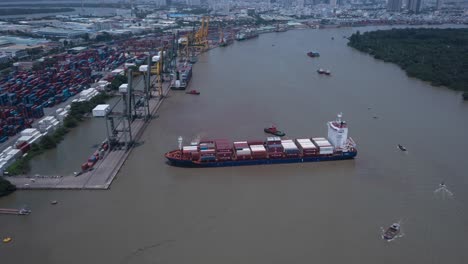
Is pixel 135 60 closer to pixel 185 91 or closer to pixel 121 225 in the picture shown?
pixel 185 91

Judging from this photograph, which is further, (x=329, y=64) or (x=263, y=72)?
(x=329, y=64)

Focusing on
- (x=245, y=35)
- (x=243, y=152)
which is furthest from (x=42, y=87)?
(x=245, y=35)

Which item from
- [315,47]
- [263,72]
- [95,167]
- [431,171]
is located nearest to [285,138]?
[431,171]

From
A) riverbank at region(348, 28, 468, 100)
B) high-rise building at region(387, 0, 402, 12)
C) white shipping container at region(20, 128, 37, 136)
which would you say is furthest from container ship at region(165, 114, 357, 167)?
high-rise building at region(387, 0, 402, 12)

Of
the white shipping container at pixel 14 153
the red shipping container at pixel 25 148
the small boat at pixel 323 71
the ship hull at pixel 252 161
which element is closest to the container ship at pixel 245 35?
the small boat at pixel 323 71

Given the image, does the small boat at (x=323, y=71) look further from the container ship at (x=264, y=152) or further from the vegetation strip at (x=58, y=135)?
the vegetation strip at (x=58, y=135)

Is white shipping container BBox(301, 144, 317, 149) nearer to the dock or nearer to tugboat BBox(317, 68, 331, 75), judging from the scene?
the dock
